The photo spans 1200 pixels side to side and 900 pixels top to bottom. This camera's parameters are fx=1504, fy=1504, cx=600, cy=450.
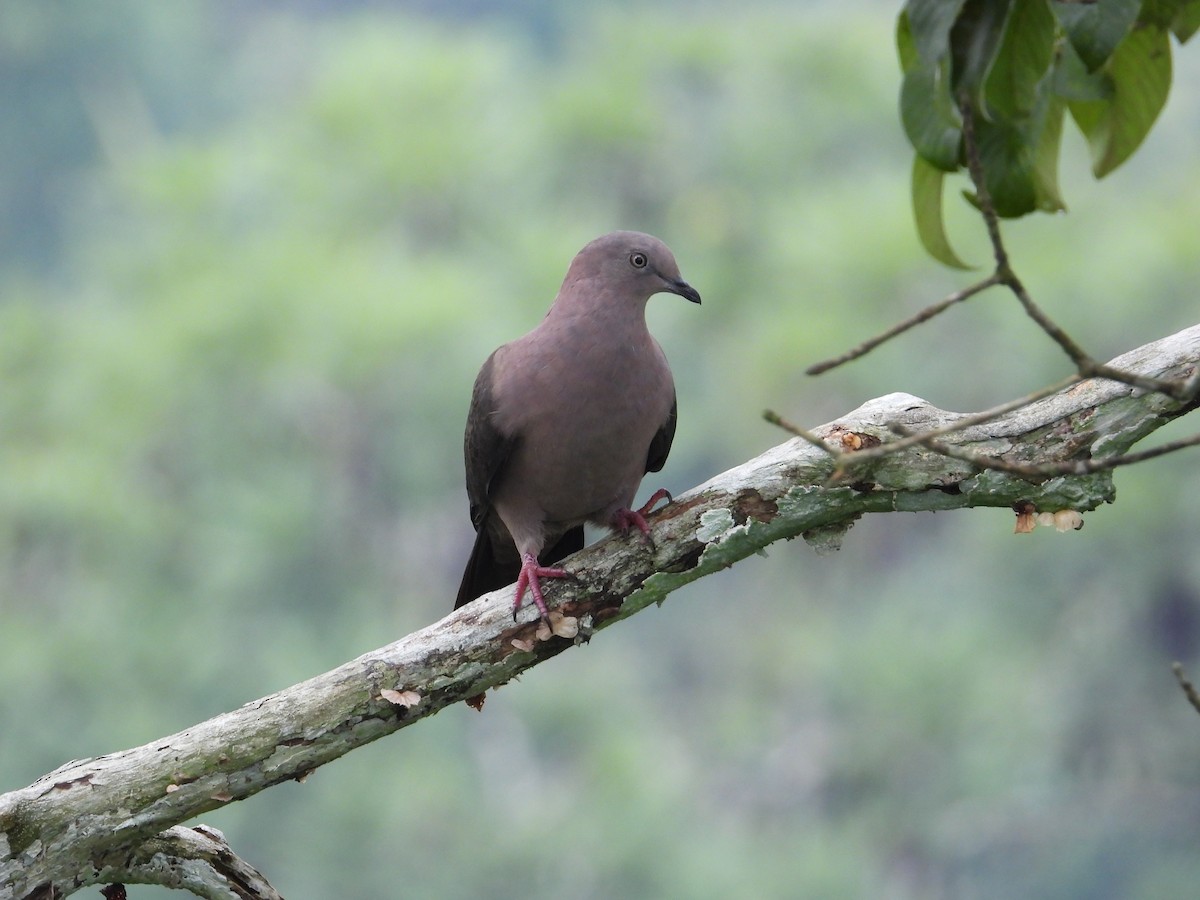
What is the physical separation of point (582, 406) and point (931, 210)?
5.77 ft

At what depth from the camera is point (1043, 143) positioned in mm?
1942

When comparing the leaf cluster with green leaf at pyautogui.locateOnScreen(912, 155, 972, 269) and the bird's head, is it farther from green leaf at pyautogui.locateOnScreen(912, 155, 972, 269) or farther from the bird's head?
the bird's head

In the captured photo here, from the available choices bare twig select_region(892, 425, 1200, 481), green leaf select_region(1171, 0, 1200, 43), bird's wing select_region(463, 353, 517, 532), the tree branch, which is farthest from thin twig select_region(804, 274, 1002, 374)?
bird's wing select_region(463, 353, 517, 532)

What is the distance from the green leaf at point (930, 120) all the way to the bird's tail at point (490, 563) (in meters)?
2.45

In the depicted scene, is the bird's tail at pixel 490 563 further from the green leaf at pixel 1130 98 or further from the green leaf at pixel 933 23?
the green leaf at pixel 933 23

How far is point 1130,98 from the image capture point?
184 cm

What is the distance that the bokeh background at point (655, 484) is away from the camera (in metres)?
17.5

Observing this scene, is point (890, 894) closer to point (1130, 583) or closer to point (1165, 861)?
point (1165, 861)

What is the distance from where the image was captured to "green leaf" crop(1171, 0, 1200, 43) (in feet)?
5.81

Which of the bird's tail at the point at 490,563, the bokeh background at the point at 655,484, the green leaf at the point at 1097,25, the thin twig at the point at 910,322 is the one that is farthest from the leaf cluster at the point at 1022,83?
the bokeh background at the point at 655,484

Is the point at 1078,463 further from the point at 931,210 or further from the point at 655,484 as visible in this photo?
the point at 655,484

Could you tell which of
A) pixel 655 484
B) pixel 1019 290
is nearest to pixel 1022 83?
pixel 1019 290

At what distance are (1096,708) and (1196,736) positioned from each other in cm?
172

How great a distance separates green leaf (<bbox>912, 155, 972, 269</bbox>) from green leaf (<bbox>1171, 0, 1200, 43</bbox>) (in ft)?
1.04
